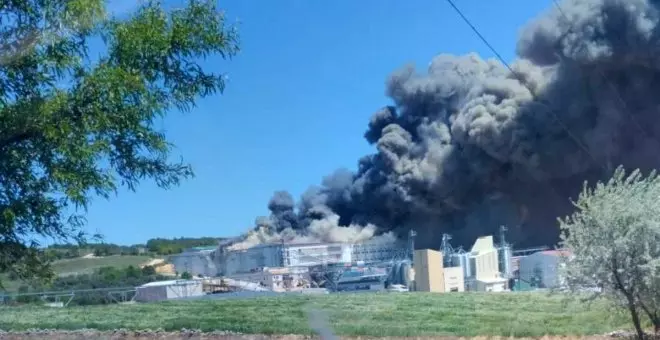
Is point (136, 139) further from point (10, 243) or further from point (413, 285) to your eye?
point (413, 285)

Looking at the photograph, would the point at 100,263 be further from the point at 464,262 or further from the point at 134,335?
the point at 464,262

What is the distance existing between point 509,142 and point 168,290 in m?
40.2

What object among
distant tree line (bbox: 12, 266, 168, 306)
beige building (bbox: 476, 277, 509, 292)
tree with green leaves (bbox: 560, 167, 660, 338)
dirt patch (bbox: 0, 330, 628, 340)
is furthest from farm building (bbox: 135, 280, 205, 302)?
beige building (bbox: 476, 277, 509, 292)

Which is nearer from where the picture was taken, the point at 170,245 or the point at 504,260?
the point at 170,245

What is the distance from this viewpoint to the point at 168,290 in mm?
21562

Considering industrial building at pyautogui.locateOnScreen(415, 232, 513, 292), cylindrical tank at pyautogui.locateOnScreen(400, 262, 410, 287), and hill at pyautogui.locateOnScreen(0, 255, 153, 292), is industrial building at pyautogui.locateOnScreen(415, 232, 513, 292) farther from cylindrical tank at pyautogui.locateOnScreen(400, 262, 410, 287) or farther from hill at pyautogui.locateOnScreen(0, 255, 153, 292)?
hill at pyautogui.locateOnScreen(0, 255, 153, 292)

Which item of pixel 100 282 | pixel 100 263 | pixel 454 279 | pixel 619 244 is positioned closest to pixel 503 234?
pixel 454 279

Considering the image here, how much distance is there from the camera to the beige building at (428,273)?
37.2m

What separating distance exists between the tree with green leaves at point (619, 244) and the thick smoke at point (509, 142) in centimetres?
3521

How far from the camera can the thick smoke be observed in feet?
171

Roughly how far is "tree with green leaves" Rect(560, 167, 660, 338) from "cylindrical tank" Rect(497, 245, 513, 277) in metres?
28.6

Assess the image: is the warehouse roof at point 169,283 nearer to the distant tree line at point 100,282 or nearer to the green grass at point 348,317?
the distant tree line at point 100,282

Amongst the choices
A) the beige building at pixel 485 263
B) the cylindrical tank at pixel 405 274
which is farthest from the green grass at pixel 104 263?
the beige building at pixel 485 263

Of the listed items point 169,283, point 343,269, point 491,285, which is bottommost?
point 491,285
